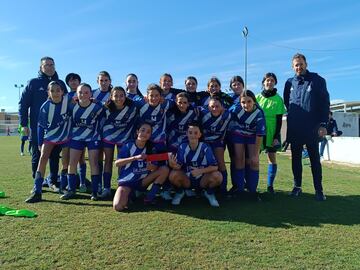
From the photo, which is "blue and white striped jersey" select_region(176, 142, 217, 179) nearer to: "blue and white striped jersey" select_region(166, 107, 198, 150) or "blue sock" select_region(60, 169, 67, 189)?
"blue and white striped jersey" select_region(166, 107, 198, 150)

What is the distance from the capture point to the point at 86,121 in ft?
17.9

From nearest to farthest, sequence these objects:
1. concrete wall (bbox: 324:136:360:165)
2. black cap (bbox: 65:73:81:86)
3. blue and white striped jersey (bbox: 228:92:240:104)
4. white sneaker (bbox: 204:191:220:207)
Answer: white sneaker (bbox: 204:191:220:207) < blue and white striped jersey (bbox: 228:92:240:104) < black cap (bbox: 65:73:81:86) < concrete wall (bbox: 324:136:360:165)

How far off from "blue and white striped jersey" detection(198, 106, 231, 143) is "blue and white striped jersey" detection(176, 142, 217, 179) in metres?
0.38

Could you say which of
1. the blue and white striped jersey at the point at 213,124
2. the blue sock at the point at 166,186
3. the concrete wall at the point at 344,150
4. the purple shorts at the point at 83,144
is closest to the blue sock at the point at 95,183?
the purple shorts at the point at 83,144

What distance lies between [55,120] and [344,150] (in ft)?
35.5

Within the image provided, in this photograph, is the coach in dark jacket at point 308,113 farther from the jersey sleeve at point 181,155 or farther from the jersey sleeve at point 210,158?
the jersey sleeve at point 181,155

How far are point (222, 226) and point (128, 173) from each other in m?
1.70

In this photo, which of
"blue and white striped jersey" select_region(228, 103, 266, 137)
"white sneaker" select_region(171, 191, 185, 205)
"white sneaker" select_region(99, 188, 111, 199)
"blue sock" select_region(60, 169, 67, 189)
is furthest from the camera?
"blue sock" select_region(60, 169, 67, 189)

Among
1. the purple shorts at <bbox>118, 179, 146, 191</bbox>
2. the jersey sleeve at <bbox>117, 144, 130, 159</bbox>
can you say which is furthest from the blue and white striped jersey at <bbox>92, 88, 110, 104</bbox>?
the purple shorts at <bbox>118, 179, 146, 191</bbox>

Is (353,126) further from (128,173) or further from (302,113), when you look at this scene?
(128,173)

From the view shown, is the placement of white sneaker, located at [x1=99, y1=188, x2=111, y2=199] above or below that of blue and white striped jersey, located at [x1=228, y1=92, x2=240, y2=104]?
below

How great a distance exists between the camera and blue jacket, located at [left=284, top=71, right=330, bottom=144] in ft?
18.5

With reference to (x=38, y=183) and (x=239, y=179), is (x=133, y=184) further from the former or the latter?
(x=239, y=179)

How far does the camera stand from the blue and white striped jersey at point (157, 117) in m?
5.43
